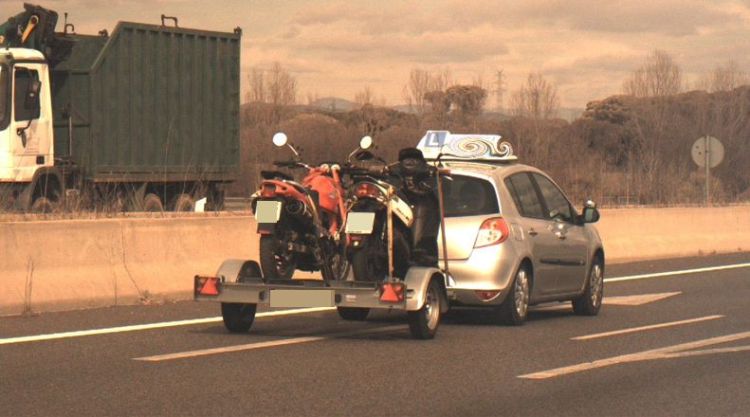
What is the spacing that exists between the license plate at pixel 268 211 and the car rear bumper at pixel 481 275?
7.07 feet

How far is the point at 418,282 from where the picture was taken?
1213 cm

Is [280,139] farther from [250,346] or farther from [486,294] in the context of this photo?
[486,294]

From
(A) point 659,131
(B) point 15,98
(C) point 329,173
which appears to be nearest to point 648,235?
(B) point 15,98

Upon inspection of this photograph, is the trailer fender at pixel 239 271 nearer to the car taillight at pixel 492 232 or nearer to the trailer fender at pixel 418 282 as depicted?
the trailer fender at pixel 418 282

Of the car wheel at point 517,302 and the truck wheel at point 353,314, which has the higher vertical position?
the car wheel at point 517,302

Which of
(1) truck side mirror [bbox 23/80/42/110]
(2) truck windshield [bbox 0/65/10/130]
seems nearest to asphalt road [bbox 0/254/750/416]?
(2) truck windshield [bbox 0/65/10/130]

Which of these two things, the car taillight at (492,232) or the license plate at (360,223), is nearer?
the license plate at (360,223)

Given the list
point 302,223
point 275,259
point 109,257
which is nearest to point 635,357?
point 302,223

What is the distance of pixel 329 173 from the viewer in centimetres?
1300

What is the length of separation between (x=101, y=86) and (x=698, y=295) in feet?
40.0

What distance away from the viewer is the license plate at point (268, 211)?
12.1m

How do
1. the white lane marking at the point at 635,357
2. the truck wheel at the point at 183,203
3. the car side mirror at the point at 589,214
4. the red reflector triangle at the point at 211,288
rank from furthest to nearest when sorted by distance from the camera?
the truck wheel at the point at 183,203, the car side mirror at the point at 589,214, the red reflector triangle at the point at 211,288, the white lane marking at the point at 635,357

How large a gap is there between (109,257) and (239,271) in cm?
287

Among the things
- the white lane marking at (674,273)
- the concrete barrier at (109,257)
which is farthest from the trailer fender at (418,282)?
the white lane marking at (674,273)
